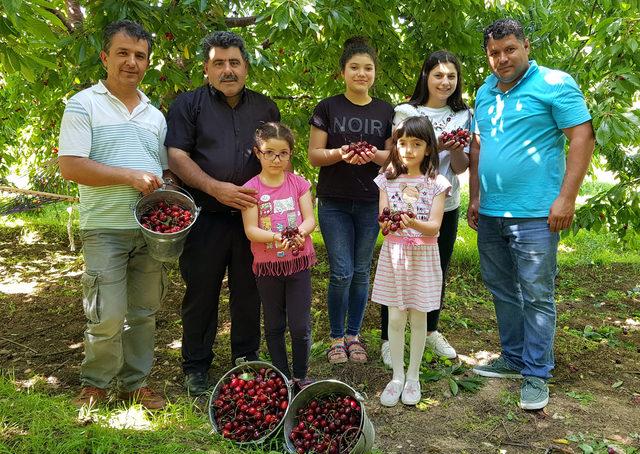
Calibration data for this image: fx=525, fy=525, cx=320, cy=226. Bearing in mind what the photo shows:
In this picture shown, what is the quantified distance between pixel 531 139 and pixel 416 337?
52.2 inches

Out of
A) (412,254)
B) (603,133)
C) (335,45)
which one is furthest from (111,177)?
(603,133)

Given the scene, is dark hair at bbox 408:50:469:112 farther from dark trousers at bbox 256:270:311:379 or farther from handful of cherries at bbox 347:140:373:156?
dark trousers at bbox 256:270:311:379

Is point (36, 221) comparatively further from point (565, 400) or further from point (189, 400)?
point (565, 400)

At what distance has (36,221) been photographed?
8.36 m

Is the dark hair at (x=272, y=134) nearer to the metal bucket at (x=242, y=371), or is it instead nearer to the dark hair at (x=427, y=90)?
the dark hair at (x=427, y=90)

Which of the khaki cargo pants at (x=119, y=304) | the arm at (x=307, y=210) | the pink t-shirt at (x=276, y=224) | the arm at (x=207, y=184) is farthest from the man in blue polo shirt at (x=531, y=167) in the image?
the khaki cargo pants at (x=119, y=304)

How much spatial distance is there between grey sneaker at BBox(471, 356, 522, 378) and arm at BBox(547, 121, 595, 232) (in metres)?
1.07

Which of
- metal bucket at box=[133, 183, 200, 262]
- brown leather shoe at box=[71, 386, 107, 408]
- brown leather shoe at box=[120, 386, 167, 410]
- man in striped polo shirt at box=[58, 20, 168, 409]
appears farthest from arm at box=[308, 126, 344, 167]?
brown leather shoe at box=[71, 386, 107, 408]

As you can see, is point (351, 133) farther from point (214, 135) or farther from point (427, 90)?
point (214, 135)

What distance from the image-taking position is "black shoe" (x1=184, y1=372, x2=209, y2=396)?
3.16 meters

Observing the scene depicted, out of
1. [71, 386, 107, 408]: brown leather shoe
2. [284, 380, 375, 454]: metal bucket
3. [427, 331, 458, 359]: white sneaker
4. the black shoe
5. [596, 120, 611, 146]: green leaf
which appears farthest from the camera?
[427, 331, 458, 359]: white sneaker

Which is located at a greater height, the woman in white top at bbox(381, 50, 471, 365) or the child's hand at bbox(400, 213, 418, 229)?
the woman in white top at bbox(381, 50, 471, 365)

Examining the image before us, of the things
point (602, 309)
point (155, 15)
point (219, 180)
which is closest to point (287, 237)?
point (219, 180)

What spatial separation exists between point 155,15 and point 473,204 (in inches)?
94.4
